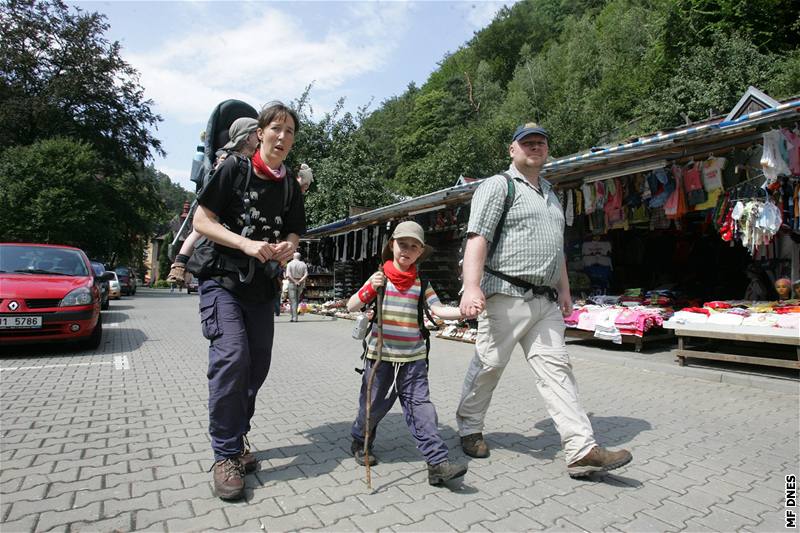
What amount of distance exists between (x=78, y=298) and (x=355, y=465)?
610 cm

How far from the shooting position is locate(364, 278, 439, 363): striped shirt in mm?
3229

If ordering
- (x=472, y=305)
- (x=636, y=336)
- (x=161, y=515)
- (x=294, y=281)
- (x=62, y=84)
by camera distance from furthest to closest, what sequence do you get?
(x=62, y=84) < (x=294, y=281) < (x=636, y=336) < (x=472, y=305) < (x=161, y=515)

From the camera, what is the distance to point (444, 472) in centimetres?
291

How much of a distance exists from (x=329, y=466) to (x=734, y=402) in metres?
4.61

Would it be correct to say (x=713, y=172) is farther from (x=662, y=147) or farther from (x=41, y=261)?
(x=41, y=261)

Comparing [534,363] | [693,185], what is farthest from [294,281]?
[534,363]

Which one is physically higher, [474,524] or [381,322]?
[381,322]

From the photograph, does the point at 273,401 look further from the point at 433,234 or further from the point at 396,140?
the point at 396,140

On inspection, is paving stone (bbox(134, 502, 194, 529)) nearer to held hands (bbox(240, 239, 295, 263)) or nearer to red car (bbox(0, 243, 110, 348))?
held hands (bbox(240, 239, 295, 263))

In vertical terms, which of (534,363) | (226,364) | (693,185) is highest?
(693,185)

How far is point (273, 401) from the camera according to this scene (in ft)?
16.7

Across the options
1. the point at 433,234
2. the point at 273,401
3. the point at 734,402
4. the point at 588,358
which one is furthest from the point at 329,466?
the point at 433,234

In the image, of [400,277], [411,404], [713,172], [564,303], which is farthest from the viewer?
[713,172]

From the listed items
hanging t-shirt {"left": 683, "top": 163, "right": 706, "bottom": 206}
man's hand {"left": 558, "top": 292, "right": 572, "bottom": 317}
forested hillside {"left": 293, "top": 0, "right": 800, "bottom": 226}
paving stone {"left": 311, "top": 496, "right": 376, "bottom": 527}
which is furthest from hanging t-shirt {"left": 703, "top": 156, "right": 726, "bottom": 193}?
forested hillside {"left": 293, "top": 0, "right": 800, "bottom": 226}
